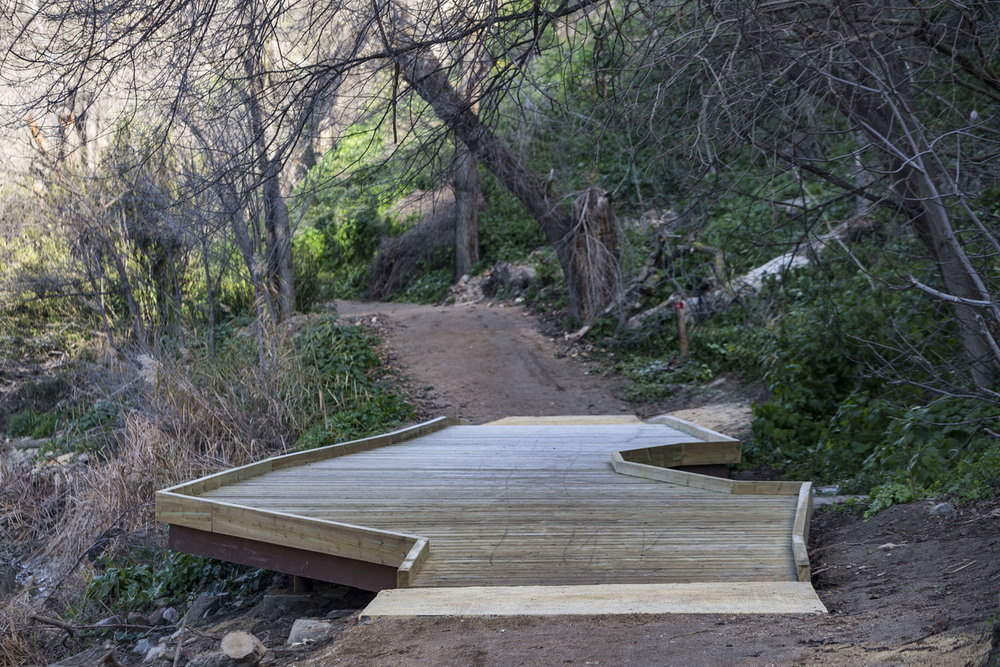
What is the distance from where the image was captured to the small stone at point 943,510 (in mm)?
4438

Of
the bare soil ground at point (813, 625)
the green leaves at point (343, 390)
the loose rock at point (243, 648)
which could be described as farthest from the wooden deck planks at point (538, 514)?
the green leaves at point (343, 390)

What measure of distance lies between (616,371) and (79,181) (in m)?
7.91

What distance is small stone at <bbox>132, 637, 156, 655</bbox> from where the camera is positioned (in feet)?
16.2

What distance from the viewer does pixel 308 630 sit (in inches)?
141

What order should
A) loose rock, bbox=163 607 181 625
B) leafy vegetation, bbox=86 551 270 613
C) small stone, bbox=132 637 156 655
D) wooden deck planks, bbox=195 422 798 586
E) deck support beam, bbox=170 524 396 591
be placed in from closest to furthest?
wooden deck planks, bbox=195 422 798 586 → deck support beam, bbox=170 524 396 591 → small stone, bbox=132 637 156 655 → loose rock, bbox=163 607 181 625 → leafy vegetation, bbox=86 551 270 613

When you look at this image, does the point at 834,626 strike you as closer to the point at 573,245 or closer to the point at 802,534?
the point at 802,534

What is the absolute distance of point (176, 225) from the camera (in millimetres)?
9914

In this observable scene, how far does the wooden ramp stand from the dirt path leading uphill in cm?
508

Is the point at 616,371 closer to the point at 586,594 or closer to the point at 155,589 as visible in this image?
the point at 155,589

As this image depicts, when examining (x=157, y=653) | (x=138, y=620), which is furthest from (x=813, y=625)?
(x=138, y=620)

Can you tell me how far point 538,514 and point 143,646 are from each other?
245 centimetres

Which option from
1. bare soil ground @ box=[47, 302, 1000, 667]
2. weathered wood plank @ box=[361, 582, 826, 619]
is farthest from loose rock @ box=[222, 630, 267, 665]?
weathered wood plank @ box=[361, 582, 826, 619]

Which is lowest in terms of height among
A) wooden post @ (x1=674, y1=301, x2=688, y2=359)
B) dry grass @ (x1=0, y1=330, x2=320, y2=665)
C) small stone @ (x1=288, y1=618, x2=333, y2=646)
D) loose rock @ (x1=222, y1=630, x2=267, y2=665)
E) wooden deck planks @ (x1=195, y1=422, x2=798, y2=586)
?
wooden post @ (x1=674, y1=301, x2=688, y2=359)

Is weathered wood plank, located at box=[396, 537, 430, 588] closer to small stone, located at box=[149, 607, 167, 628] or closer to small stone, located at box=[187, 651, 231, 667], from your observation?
small stone, located at box=[187, 651, 231, 667]
